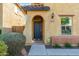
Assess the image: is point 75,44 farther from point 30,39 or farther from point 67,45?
point 30,39

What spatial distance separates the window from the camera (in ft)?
32.6

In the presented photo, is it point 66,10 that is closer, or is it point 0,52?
point 0,52

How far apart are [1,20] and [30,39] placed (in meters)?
1.26

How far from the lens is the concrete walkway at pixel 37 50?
32.1ft

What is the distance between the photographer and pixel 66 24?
397 inches

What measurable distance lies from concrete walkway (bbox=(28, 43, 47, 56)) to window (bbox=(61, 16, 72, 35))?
0.95 m

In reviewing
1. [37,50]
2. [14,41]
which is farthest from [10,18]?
[37,50]

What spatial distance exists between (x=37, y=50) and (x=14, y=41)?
91 cm

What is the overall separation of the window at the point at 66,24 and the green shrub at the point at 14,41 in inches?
58.6

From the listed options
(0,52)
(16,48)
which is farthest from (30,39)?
(0,52)

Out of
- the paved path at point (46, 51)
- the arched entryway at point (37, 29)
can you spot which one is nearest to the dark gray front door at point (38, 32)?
the arched entryway at point (37, 29)

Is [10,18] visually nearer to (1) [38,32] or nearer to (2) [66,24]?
(1) [38,32]

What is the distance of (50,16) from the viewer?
1002cm

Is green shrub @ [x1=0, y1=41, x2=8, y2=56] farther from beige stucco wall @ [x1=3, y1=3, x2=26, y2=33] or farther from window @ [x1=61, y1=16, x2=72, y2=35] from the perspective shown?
window @ [x1=61, y1=16, x2=72, y2=35]
